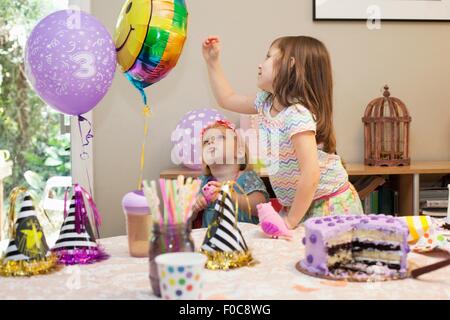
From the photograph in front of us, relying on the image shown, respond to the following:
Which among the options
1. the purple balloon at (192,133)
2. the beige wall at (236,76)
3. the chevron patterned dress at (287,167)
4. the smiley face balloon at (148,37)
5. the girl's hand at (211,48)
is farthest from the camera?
the beige wall at (236,76)

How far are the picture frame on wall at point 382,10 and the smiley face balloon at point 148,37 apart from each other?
1398mm

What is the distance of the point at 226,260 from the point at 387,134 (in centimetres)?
197

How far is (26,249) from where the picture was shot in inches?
44.7

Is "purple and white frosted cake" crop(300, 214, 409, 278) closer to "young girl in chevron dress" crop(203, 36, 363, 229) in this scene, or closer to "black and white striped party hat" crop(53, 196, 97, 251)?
"black and white striped party hat" crop(53, 196, 97, 251)

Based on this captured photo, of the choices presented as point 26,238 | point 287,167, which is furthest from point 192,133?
point 26,238

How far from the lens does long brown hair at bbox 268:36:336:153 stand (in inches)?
70.2

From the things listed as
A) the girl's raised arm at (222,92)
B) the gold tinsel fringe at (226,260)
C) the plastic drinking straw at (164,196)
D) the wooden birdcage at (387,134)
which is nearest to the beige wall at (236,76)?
the wooden birdcage at (387,134)

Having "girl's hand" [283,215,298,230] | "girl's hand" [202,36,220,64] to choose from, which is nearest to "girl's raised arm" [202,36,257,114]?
"girl's hand" [202,36,220,64]

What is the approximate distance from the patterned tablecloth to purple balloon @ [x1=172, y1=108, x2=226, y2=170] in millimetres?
1492

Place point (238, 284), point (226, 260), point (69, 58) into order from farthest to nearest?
point (69, 58) < point (226, 260) < point (238, 284)

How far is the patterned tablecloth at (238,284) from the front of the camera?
0.98m

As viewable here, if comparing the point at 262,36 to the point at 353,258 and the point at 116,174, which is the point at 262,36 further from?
the point at 353,258

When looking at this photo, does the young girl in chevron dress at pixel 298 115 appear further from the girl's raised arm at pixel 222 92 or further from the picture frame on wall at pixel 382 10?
the picture frame on wall at pixel 382 10

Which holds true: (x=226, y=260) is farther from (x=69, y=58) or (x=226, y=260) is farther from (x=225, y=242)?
(x=69, y=58)
